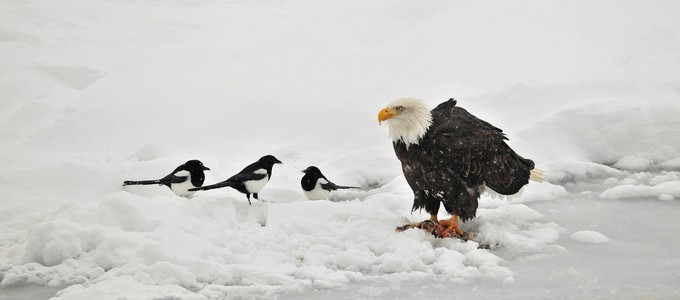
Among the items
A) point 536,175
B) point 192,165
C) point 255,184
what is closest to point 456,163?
point 536,175

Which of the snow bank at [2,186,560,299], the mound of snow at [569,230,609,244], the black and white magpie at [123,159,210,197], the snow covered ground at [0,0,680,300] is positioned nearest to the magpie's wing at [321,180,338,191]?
the snow covered ground at [0,0,680,300]

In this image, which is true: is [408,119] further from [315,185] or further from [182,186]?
[182,186]

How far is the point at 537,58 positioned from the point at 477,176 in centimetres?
485

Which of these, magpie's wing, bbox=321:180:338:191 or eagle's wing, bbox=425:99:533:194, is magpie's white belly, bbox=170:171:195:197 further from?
eagle's wing, bbox=425:99:533:194

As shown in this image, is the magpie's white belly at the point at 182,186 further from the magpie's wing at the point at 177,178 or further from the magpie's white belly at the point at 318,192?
the magpie's white belly at the point at 318,192

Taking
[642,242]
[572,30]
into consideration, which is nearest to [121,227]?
[642,242]

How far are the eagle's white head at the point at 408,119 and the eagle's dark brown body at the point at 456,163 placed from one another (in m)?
0.05

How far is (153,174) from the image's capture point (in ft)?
21.5

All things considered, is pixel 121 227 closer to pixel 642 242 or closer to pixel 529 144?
pixel 642 242

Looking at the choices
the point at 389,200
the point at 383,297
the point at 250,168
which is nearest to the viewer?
the point at 383,297

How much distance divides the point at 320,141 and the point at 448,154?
9.55 feet

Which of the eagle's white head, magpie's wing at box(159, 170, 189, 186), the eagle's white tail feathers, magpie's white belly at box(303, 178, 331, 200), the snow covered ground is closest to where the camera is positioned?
the snow covered ground

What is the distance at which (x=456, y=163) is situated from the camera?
4844 mm

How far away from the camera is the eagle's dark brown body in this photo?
4.84 metres
